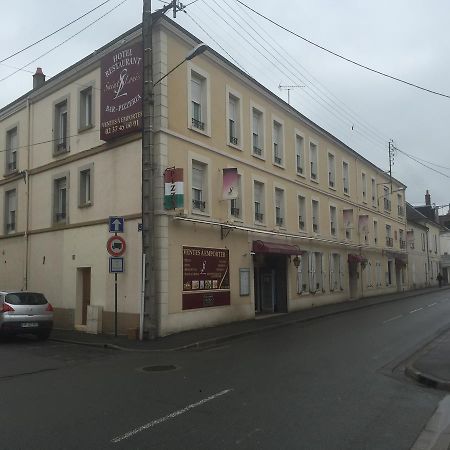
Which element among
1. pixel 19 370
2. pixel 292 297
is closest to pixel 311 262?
pixel 292 297

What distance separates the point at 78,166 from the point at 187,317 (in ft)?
22.7

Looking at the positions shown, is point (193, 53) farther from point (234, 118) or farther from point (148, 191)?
point (234, 118)

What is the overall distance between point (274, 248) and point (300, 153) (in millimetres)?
7041

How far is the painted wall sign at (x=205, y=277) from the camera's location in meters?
16.3

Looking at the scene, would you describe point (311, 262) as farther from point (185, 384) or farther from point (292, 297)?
point (185, 384)

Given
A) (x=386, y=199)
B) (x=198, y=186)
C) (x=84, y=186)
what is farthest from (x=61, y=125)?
(x=386, y=199)

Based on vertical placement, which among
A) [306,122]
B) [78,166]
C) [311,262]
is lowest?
[311,262]

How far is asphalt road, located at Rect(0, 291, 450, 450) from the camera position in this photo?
18.3ft

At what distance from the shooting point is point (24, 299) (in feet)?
49.6

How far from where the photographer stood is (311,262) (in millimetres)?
24953

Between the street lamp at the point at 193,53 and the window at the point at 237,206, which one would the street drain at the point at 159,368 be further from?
the window at the point at 237,206

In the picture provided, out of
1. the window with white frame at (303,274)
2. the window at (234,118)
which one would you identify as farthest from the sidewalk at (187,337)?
the window at (234,118)

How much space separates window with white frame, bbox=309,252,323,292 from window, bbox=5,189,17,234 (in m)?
13.9

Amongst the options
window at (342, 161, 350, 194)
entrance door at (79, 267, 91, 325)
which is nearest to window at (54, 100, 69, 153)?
entrance door at (79, 267, 91, 325)
